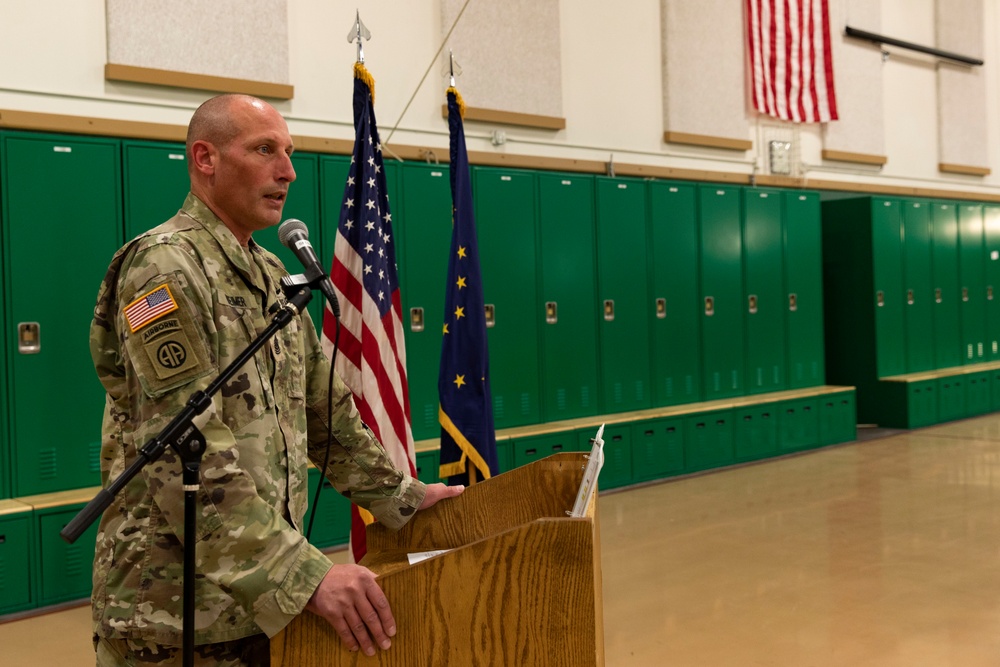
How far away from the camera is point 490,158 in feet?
20.8

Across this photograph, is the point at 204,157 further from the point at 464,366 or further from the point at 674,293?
the point at 674,293

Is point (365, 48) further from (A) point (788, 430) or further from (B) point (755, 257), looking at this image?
(A) point (788, 430)

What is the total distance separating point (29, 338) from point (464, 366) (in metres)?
2.16

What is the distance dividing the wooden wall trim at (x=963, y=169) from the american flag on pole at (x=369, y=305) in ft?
29.8

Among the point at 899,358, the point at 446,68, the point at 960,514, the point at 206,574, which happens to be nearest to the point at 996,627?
the point at 960,514

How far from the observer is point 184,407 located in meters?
1.31

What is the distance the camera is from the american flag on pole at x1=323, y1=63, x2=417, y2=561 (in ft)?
11.2

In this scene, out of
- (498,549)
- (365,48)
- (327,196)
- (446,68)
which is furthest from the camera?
(446,68)

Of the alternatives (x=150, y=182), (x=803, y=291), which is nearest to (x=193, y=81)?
(x=150, y=182)

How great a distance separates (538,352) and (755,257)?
2729 mm

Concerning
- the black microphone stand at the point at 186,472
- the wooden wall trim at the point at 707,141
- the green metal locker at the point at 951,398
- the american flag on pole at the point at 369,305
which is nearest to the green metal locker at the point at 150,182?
the american flag on pole at the point at 369,305

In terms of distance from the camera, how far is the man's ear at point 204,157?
157 centimetres

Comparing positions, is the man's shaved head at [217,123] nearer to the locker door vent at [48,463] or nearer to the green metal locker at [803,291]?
the locker door vent at [48,463]

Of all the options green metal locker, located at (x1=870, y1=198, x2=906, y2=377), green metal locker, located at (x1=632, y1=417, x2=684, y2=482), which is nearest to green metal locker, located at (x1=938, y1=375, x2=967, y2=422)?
green metal locker, located at (x1=870, y1=198, x2=906, y2=377)
